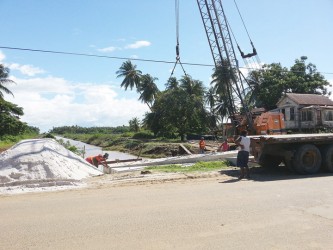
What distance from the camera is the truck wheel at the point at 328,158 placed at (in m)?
12.1

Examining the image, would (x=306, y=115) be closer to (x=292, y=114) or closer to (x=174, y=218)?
(x=292, y=114)

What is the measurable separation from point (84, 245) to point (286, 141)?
838 cm

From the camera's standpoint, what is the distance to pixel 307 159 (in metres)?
12.0

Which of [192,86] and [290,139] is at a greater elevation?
[192,86]

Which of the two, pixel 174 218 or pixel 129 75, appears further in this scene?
pixel 129 75

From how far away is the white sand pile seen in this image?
32.6 feet

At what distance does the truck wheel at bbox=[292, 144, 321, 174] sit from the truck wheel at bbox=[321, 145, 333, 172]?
0.84 ft

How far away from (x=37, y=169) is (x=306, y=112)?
3928 cm

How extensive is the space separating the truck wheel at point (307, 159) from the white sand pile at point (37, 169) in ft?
22.6

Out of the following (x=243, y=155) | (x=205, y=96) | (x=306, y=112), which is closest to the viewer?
(x=243, y=155)

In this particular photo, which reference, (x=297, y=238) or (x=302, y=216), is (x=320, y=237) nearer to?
(x=297, y=238)

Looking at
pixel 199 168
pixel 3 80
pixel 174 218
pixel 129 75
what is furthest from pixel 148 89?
pixel 174 218

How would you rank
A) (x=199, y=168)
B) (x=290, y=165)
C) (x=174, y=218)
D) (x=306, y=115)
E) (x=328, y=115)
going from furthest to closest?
1. (x=306, y=115)
2. (x=328, y=115)
3. (x=199, y=168)
4. (x=290, y=165)
5. (x=174, y=218)

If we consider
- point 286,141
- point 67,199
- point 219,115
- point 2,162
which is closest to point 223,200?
point 67,199
